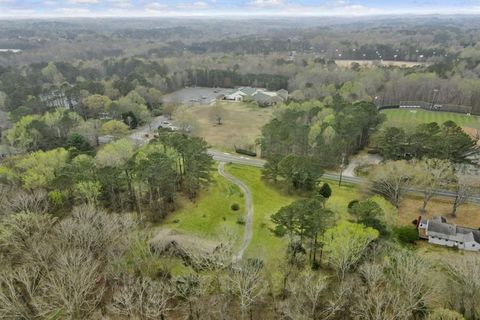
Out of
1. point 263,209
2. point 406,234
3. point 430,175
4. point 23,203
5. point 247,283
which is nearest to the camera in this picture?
point 247,283

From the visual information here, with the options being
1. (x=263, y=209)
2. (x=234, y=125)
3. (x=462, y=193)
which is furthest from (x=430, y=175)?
(x=234, y=125)

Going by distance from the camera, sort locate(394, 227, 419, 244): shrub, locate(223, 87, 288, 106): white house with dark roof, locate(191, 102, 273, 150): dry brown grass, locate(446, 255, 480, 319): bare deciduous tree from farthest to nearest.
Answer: locate(223, 87, 288, 106): white house with dark roof, locate(191, 102, 273, 150): dry brown grass, locate(394, 227, 419, 244): shrub, locate(446, 255, 480, 319): bare deciduous tree

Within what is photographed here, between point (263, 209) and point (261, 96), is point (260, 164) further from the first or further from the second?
point (261, 96)

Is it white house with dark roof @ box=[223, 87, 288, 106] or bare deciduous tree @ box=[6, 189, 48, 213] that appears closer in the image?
bare deciduous tree @ box=[6, 189, 48, 213]

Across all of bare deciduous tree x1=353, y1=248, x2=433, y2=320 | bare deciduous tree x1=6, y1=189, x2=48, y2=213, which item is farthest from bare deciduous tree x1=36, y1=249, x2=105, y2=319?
bare deciduous tree x1=353, y1=248, x2=433, y2=320

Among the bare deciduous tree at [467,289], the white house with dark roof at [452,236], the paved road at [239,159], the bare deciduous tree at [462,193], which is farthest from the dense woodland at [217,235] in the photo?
the white house with dark roof at [452,236]

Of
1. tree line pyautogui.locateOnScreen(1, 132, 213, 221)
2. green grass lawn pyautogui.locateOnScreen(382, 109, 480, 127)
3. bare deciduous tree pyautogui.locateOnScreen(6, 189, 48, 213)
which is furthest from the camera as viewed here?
green grass lawn pyautogui.locateOnScreen(382, 109, 480, 127)

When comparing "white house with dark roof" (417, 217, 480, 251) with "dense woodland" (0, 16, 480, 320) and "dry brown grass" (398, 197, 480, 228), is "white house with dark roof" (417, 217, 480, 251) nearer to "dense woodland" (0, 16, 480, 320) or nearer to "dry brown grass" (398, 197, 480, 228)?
"dense woodland" (0, 16, 480, 320)
